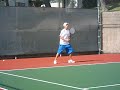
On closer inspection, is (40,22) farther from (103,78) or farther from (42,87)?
(42,87)

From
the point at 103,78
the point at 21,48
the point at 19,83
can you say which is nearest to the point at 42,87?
the point at 19,83

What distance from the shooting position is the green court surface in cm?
1020

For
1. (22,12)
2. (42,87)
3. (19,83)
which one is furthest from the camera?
(22,12)

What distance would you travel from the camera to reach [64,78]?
11.8 metres

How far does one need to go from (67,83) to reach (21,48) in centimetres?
896

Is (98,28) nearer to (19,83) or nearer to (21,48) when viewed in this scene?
(21,48)

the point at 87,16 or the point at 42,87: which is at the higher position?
the point at 87,16

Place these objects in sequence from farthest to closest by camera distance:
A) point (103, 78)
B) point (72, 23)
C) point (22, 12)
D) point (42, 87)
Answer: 1. point (72, 23)
2. point (22, 12)
3. point (103, 78)
4. point (42, 87)

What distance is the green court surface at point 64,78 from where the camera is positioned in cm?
1020

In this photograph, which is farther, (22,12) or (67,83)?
(22,12)

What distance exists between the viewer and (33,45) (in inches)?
778

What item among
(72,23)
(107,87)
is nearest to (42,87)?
(107,87)

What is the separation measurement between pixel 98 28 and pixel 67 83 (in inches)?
468

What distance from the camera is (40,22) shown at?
65.6ft
